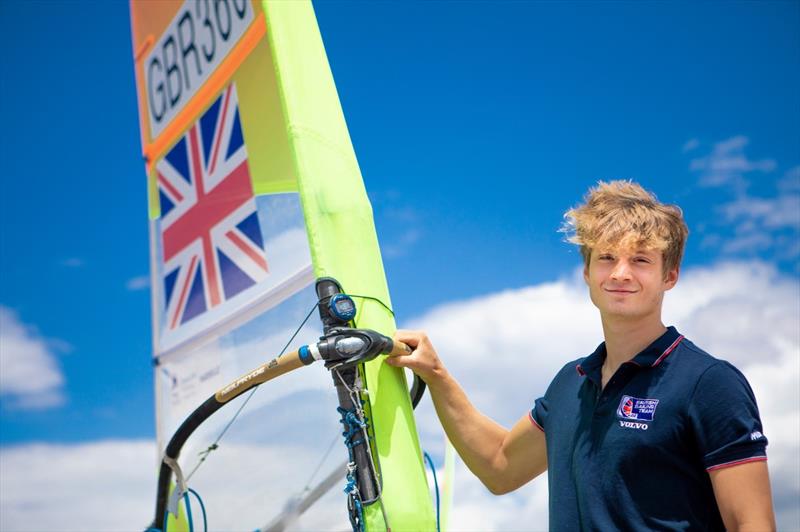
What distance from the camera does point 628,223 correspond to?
4.79ft

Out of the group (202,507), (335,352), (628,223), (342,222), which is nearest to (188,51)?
(342,222)

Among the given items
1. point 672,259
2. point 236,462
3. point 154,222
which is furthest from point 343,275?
point 154,222

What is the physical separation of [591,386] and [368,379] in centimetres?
57

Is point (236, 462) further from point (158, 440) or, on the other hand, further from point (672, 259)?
point (672, 259)

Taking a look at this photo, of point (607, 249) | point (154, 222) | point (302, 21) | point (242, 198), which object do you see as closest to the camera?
point (607, 249)

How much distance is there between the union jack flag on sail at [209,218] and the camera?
10.1 ft

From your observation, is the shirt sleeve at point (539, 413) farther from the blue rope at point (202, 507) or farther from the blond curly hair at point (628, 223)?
the blue rope at point (202, 507)

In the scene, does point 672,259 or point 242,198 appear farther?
point 242,198

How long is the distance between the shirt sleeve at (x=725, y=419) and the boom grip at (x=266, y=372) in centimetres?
88

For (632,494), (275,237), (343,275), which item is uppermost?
(275,237)

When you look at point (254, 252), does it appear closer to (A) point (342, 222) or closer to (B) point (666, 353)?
(A) point (342, 222)

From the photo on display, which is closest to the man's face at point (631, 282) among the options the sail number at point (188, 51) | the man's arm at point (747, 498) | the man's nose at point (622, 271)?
the man's nose at point (622, 271)

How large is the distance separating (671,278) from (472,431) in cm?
65

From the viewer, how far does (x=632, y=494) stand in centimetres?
134
